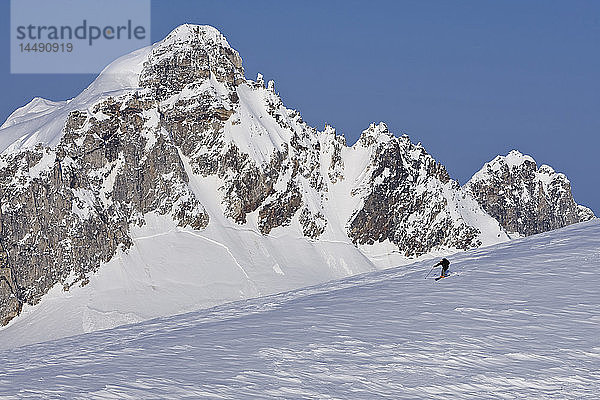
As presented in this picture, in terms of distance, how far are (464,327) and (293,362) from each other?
4.69m

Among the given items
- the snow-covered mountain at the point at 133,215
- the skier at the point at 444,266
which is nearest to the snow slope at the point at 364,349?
the skier at the point at 444,266

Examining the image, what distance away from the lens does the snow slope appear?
618 inches

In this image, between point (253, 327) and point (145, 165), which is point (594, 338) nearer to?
point (253, 327)

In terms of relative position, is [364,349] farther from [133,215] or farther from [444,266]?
[133,215]

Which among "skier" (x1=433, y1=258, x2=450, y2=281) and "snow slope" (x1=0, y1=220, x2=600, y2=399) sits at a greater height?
"skier" (x1=433, y1=258, x2=450, y2=281)

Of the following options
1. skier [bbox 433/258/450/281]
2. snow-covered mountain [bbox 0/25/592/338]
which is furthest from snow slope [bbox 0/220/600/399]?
snow-covered mountain [bbox 0/25/592/338]

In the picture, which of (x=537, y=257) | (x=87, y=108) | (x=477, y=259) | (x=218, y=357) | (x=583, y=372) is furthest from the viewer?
(x=87, y=108)

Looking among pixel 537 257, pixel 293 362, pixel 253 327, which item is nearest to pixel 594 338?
pixel 293 362

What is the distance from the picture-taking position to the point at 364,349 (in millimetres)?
18516

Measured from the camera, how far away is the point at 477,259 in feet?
111

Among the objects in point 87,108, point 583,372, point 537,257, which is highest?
point 87,108

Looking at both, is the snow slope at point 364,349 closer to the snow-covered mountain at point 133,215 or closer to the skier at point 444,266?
the skier at point 444,266

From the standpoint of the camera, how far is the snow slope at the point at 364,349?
51.5ft

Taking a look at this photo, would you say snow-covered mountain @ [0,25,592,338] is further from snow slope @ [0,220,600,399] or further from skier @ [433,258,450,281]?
snow slope @ [0,220,600,399]
